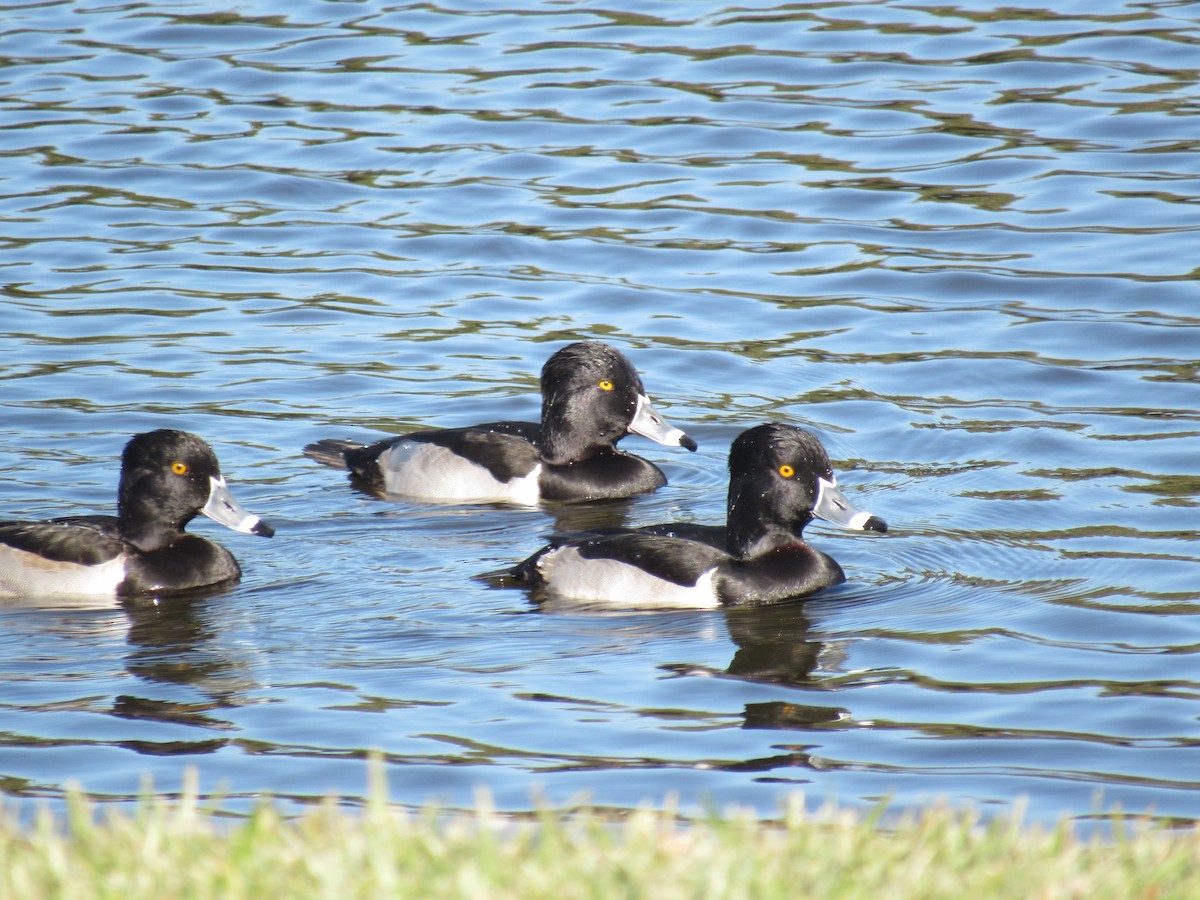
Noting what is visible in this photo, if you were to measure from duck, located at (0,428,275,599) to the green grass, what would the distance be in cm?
495

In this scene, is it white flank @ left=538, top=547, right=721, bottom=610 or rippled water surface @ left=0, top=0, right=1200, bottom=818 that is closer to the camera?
rippled water surface @ left=0, top=0, right=1200, bottom=818

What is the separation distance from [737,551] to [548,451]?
248cm

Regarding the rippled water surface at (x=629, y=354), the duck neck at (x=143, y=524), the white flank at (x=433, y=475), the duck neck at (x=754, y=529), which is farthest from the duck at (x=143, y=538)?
the duck neck at (x=754, y=529)

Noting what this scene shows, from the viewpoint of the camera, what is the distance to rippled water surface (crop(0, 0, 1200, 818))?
712 centimetres

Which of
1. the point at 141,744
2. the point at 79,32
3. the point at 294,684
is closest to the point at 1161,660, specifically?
the point at 294,684

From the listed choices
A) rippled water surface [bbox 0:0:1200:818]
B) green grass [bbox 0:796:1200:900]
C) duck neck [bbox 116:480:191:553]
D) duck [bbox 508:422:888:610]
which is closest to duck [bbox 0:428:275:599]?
duck neck [bbox 116:480:191:553]

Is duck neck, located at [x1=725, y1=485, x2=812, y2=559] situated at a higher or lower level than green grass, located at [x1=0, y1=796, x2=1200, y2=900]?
lower

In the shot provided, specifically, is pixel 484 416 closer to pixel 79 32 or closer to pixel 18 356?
pixel 18 356

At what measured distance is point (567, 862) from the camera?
4.31 metres

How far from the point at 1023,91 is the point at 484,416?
25.5 feet

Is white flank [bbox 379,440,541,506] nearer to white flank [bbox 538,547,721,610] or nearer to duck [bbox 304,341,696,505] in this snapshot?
duck [bbox 304,341,696,505]

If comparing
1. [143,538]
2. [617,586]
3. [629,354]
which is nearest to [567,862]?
[617,586]

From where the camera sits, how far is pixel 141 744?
7.06m

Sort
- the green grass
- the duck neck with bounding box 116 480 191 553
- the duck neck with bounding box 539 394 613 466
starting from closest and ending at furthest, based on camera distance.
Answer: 1. the green grass
2. the duck neck with bounding box 116 480 191 553
3. the duck neck with bounding box 539 394 613 466
